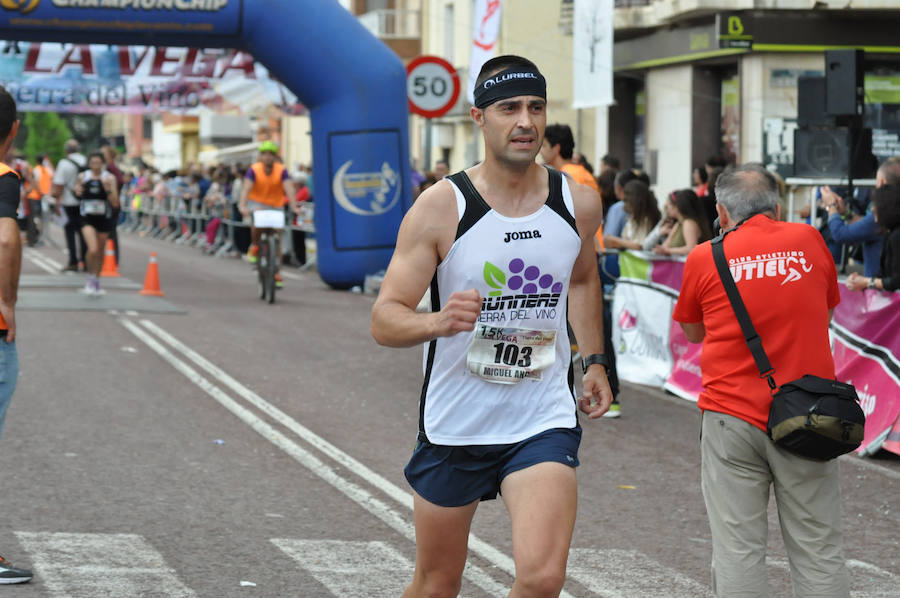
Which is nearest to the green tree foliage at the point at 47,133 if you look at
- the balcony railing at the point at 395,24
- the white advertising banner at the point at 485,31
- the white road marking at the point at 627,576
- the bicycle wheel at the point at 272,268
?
the balcony railing at the point at 395,24

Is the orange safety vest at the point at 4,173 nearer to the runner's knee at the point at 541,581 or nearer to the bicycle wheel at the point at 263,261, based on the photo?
the runner's knee at the point at 541,581

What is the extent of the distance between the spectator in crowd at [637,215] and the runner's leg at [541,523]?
857 centimetres

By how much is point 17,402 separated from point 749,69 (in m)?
18.4

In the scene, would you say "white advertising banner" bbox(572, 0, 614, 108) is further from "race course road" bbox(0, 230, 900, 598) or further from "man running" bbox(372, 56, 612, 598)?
"man running" bbox(372, 56, 612, 598)

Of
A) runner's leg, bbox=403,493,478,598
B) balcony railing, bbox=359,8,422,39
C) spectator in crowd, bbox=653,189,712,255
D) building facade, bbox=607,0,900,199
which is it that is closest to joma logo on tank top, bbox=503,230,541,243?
runner's leg, bbox=403,493,478,598

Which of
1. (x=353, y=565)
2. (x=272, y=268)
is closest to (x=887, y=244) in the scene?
(x=353, y=565)

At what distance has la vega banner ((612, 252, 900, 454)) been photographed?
32.8 ft

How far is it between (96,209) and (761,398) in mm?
15463

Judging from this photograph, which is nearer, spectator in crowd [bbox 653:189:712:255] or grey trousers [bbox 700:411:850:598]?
grey trousers [bbox 700:411:850:598]

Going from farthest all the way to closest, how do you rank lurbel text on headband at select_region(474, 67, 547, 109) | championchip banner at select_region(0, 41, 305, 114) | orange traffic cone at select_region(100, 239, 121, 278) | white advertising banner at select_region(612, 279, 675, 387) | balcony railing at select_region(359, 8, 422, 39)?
balcony railing at select_region(359, 8, 422, 39), championchip banner at select_region(0, 41, 305, 114), orange traffic cone at select_region(100, 239, 121, 278), white advertising banner at select_region(612, 279, 675, 387), lurbel text on headband at select_region(474, 67, 547, 109)

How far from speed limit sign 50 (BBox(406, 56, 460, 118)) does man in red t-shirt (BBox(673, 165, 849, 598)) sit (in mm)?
15328

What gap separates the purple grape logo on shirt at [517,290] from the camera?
4684 mm

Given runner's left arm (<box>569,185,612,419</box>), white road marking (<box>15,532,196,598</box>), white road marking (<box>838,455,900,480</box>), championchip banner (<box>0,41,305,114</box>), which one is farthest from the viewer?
championchip banner (<box>0,41,305,114</box>)

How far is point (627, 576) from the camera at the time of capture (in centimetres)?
675
